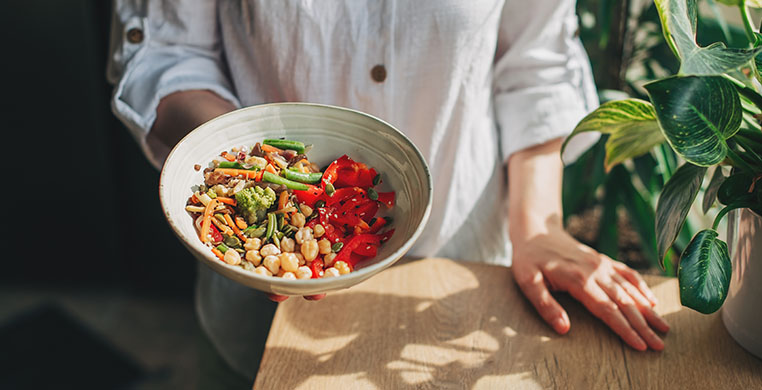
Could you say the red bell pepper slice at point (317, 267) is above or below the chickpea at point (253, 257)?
below

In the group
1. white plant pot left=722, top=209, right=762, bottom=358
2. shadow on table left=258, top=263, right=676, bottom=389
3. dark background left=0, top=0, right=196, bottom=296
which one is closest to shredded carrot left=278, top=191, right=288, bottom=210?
shadow on table left=258, top=263, right=676, bottom=389

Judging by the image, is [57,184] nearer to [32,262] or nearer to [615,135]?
[32,262]

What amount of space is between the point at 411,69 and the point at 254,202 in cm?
47

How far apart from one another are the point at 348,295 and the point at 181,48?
0.61m

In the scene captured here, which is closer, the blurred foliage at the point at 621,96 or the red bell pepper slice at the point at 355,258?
the red bell pepper slice at the point at 355,258

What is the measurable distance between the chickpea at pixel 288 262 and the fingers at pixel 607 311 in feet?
1.67

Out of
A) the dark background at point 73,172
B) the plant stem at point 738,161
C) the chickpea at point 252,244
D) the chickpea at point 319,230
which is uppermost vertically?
the plant stem at point 738,161

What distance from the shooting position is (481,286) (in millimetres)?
1060

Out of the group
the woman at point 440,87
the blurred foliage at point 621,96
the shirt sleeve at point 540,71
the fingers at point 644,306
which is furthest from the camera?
the blurred foliage at point 621,96

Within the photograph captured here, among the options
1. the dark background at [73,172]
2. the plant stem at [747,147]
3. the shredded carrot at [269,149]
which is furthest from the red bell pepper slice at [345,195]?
the dark background at [73,172]

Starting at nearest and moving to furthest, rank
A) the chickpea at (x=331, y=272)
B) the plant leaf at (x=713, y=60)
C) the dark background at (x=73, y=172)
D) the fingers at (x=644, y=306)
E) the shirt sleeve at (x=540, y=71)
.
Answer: the plant leaf at (x=713, y=60) < the chickpea at (x=331, y=272) < the fingers at (x=644, y=306) < the shirt sleeve at (x=540, y=71) < the dark background at (x=73, y=172)

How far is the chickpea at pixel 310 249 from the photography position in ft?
2.68

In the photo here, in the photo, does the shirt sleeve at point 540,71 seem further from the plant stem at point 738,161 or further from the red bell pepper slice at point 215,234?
the red bell pepper slice at point 215,234

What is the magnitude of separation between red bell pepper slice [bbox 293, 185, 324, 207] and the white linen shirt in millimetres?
334
